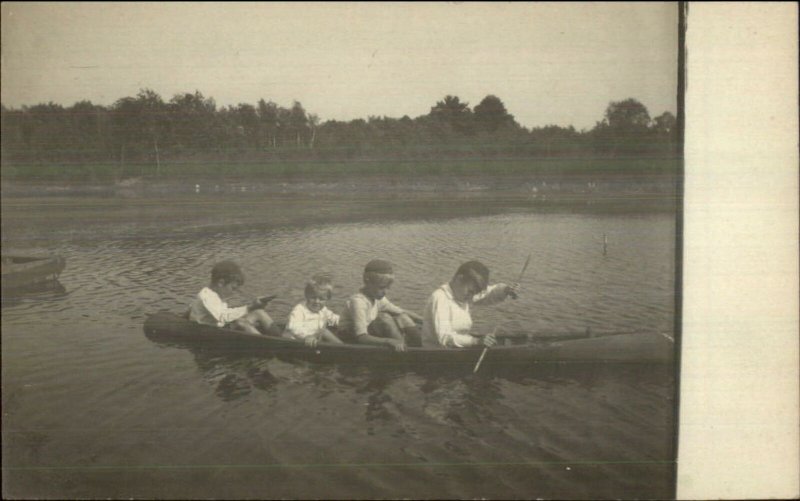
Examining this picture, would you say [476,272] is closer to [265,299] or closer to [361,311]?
[361,311]

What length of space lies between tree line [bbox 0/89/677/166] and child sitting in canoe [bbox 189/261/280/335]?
773 mm

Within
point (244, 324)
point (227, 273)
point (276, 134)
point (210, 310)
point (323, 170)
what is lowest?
point (244, 324)

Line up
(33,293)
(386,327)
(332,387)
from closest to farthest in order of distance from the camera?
1. (33,293)
2. (332,387)
3. (386,327)

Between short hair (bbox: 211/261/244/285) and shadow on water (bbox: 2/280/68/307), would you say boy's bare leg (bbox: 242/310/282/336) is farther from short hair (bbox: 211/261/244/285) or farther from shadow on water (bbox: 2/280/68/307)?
shadow on water (bbox: 2/280/68/307)

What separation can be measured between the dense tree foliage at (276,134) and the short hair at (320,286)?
80 centimetres

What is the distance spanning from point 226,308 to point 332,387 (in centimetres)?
89

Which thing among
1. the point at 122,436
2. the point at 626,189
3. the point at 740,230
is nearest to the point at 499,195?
the point at 626,189

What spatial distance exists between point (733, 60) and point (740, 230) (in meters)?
0.97

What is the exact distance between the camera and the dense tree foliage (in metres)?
3.39

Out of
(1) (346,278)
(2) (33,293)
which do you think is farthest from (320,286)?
(2) (33,293)

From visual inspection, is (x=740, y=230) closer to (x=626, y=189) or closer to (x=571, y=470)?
(x=626, y=189)

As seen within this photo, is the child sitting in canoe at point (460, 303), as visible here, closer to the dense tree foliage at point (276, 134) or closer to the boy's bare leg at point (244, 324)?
the dense tree foliage at point (276, 134)

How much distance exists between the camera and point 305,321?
3.77m

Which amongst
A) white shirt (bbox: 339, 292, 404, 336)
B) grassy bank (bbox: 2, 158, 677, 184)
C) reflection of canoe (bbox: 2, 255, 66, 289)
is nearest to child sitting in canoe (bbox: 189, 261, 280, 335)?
white shirt (bbox: 339, 292, 404, 336)
